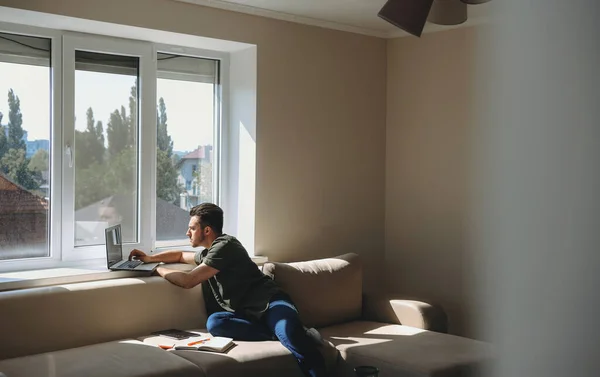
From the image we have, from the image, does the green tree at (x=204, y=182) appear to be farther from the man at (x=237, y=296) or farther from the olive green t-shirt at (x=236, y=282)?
the olive green t-shirt at (x=236, y=282)

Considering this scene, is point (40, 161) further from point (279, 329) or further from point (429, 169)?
point (429, 169)

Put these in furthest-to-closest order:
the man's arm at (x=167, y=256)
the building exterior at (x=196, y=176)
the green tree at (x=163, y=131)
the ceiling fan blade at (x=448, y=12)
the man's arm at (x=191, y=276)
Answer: the building exterior at (x=196, y=176) → the green tree at (x=163, y=131) → the man's arm at (x=167, y=256) → the man's arm at (x=191, y=276) → the ceiling fan blade at (x=448, y=12)

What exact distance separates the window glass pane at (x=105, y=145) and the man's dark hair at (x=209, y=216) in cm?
55

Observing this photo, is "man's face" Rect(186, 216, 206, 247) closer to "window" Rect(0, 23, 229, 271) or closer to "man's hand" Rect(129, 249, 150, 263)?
"man's hand" Rect(129, 249, 150, 263)

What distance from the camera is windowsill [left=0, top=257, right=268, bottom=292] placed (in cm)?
305

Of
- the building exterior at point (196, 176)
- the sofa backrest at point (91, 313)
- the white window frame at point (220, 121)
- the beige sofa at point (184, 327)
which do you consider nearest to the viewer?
the beige sofa at point (184, 327)

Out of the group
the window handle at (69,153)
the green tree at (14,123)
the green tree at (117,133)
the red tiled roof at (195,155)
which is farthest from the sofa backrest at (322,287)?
the green tree at (14,123)

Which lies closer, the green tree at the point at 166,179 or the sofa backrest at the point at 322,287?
the sofa backrest at the point at 322,287

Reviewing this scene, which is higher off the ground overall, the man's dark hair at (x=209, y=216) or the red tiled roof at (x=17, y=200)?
the red tiled roof at (x=17, y=200)

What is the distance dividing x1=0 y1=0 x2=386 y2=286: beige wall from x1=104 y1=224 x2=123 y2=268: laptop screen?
34.1 inches

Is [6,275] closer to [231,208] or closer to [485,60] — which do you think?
[231,208]

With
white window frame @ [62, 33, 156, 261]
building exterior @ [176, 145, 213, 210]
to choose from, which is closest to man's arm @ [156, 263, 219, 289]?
white window frame @ [62, 33, 156, 261]

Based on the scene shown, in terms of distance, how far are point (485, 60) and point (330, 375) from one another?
9.89ft

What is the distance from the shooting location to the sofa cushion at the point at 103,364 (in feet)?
8.46
